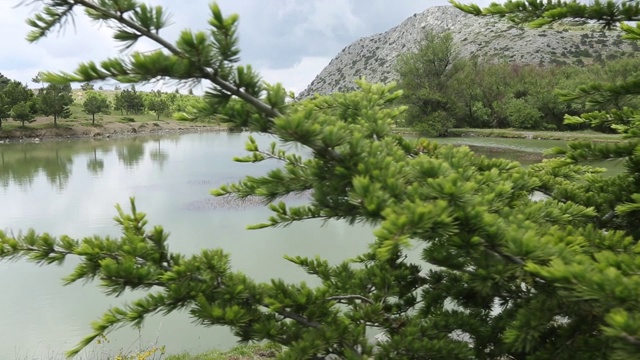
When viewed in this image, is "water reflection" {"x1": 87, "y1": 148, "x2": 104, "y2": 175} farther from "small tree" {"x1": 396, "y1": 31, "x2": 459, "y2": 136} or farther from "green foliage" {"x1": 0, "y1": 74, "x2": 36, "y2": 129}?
"small tree" {"x1": 396, "y1": 31, "x2": 459, "y2": 136}

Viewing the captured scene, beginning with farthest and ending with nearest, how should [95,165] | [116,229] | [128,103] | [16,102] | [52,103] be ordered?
[128,103] < [52,103] < [16,102] < [95,165] < [116,229]

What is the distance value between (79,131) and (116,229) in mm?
39995

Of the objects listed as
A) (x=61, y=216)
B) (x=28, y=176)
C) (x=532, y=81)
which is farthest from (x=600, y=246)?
(x=532, y=81)

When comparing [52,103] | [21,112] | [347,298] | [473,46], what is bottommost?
[21,112]

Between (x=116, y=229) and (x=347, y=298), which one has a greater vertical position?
(x=347, y=298)

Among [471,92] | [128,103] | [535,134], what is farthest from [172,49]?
[128,103]

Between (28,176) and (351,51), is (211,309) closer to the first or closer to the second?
(28,176)

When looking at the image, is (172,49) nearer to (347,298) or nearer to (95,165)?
(347,298)

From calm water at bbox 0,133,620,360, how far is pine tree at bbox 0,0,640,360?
29.4 inches

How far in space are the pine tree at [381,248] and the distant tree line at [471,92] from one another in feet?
108

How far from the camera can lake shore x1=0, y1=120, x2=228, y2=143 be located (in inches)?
1646

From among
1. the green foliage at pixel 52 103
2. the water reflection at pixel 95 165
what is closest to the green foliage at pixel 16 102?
the green foliage at pixel 52 103

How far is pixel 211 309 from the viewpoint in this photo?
158 cm

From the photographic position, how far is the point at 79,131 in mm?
46250
